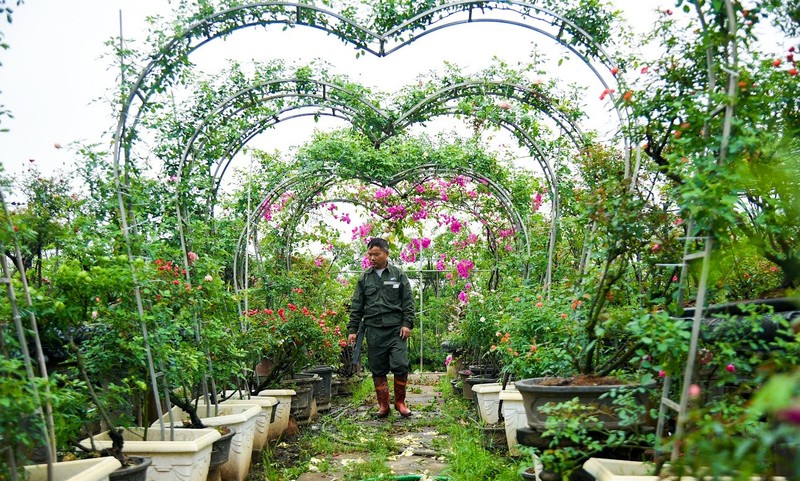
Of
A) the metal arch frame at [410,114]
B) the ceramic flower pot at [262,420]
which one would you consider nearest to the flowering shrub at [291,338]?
the ceramic flower pot at [262,420]

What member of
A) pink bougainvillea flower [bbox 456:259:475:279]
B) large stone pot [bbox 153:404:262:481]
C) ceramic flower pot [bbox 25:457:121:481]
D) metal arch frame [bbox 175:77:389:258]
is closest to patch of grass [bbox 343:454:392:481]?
large stone pot [bbox 153:404:262:481]

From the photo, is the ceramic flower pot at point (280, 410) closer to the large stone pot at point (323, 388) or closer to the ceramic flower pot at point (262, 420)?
the ceramic flower pot at point (262, 420)

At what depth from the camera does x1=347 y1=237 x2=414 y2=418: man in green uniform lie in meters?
6.88

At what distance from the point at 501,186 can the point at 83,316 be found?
5805 mm

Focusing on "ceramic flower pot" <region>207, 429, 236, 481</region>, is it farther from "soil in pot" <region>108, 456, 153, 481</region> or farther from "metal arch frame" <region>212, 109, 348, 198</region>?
"metal arch frame" <region>212, 109, 348, 198</region>

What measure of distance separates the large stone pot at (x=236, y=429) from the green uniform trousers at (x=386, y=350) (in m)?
2.30

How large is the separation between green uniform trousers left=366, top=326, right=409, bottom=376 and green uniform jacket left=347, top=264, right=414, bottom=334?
77 mm

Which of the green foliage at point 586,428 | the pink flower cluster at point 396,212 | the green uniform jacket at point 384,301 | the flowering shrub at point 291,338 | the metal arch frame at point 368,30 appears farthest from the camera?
the pink flower cluster at point 396,212

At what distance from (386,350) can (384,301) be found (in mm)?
473

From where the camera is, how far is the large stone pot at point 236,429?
430 centimetres

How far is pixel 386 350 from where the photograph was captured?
6934mm

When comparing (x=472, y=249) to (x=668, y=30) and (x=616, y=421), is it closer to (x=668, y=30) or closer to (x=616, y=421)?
(x=668, y=30)

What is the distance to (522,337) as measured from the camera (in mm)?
4660

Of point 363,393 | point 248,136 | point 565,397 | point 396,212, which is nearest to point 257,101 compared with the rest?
point 248,136
